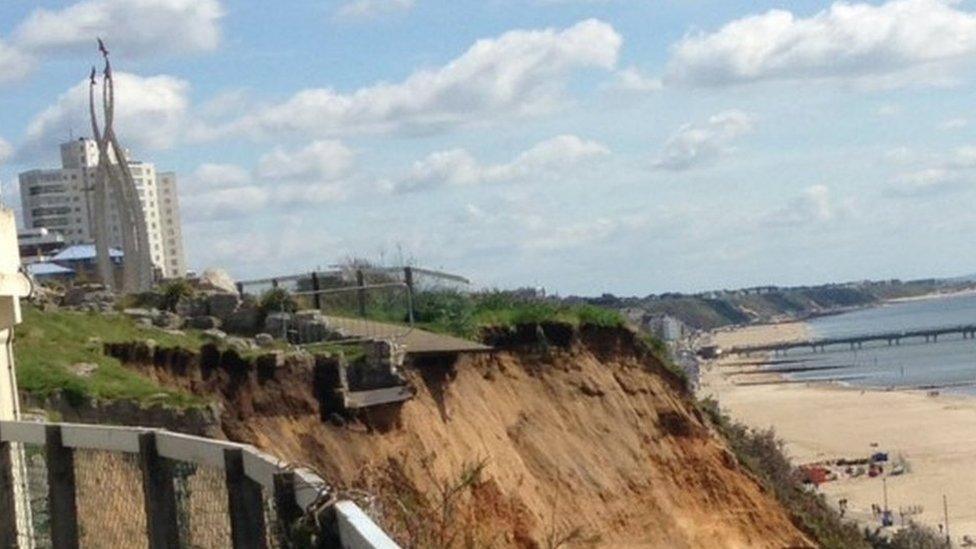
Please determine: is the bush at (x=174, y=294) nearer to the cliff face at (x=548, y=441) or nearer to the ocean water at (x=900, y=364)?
the cliff face at (x=548, y=441)

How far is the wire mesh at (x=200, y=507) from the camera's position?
25.1 feet

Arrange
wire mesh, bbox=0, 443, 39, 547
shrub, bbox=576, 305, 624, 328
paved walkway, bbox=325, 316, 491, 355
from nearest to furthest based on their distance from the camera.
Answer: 1. wire mesh, bbox=0, 443, 39, 547
2. paved walkway, bbox=325, 316, 491, 355
3. shrub, bbox=576, 305, 624, 328

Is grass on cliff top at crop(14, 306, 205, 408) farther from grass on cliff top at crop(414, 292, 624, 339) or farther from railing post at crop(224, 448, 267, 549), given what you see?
railing post at crop(224, 448, 267, 549)

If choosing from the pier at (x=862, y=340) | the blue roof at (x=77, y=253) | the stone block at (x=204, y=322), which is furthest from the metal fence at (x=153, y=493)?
the pier at (x=862, y=340)

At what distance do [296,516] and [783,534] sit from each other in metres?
24.4

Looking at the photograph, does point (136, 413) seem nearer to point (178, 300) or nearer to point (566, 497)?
point (178, 300)

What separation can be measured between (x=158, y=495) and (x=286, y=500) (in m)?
1.47

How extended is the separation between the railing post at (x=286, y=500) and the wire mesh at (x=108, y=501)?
2.75 meters


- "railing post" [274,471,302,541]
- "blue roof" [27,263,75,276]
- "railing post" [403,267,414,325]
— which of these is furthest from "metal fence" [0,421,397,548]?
"blue roof" [27,263,75,276]

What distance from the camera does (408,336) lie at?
2506 cm

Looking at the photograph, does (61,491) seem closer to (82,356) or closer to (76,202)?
(82,356)

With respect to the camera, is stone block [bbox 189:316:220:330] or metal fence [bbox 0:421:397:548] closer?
metal fence [bbox 0:421:397:548]

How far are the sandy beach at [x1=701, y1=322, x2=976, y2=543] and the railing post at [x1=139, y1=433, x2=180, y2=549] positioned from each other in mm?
52784

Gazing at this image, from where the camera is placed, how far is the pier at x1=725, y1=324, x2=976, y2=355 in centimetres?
17625
